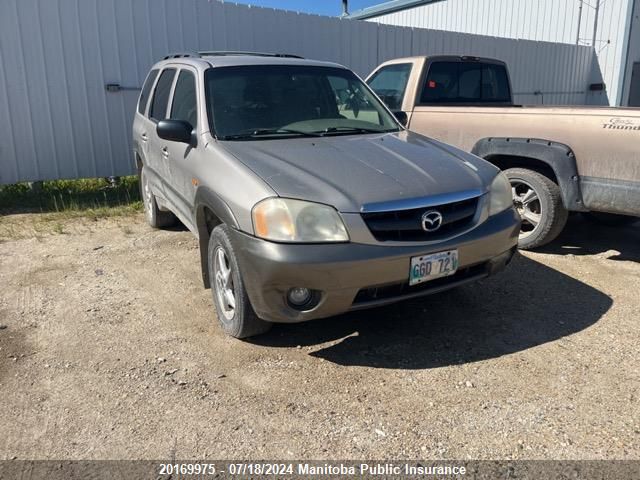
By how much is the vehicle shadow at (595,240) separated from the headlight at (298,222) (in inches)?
124

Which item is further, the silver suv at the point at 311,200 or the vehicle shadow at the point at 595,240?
the vehicle shadow at the point at 595,240

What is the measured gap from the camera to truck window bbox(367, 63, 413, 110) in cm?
607

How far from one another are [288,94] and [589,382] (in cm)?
286

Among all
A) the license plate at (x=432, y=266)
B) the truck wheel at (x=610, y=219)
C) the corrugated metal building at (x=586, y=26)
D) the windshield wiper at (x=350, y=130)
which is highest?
the corrugated metal building at (x=586, y=26)

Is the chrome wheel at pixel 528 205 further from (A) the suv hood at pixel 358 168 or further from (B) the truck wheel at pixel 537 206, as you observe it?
(A) the suv hood at pixel 358 168

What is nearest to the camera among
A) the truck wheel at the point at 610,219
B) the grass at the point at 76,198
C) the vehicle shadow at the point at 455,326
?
the vehicle shadow at the point at 455,326

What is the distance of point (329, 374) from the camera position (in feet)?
10.3

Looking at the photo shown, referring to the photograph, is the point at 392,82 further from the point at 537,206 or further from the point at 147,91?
the point at 147,91

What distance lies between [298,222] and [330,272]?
32 centimetres

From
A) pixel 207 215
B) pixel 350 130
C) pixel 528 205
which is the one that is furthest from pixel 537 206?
pixel 207 215

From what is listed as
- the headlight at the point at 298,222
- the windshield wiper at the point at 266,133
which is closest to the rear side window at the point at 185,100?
the windshield wiper at the point at 266,133

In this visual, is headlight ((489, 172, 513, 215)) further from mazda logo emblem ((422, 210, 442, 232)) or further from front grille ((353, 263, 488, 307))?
mazda logo emblem ((422, 210, 442, 232))

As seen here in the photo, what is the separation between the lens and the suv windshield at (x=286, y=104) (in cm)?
387

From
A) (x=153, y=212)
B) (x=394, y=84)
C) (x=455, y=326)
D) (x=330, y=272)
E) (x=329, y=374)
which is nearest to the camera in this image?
(x=330, y=272)
